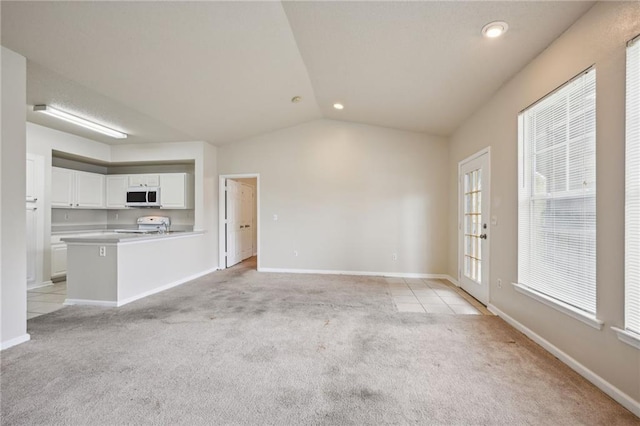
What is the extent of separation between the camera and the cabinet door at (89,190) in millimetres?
5273

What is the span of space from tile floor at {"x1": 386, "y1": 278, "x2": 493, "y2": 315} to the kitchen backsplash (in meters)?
4.40

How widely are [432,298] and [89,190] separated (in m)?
6.49

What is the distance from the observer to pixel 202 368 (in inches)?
82.5

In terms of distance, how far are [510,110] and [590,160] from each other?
4.07 ft

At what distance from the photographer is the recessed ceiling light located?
2.27 m

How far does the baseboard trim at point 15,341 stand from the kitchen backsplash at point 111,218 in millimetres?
3476

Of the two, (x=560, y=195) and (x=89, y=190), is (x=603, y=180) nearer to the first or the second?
(x=560, y=195)

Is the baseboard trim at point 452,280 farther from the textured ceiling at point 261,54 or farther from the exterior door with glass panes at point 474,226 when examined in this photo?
the textured ceiling at point 261,54

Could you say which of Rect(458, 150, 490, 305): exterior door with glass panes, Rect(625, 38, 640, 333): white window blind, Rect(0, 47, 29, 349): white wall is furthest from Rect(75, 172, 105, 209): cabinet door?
Rect(625, 38, 640, 333): white window blind

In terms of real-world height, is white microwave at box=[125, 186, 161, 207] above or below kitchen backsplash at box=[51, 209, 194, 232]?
above

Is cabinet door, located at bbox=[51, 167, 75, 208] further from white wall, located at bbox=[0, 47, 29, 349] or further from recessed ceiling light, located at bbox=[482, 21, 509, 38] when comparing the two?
recessed ceiling light, located at bbox=[482, 21, 509, 38]

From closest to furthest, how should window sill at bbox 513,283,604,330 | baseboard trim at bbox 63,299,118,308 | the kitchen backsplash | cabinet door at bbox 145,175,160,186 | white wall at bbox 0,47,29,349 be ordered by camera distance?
window sill at bbox 513,283,604,330, white wall at bbox 0,47,29,349, baseboard trim at bbox 63,299,118,308, the kitchen backsplash, cabinet door at bbox 145,175,160,186

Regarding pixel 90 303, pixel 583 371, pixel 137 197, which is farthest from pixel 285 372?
pixel 137 197

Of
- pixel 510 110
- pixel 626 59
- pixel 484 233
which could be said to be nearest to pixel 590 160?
pixel 626 59
